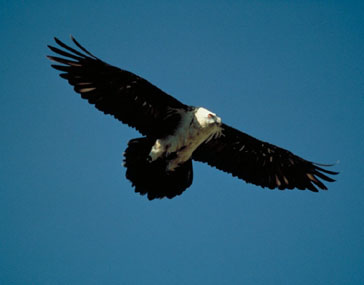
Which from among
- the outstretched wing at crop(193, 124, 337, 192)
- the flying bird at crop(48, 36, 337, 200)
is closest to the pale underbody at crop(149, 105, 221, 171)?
the flying bird at crop(48, 36, 337, 200)

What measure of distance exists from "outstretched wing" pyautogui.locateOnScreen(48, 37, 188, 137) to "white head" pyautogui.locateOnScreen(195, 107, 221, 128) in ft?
0.93

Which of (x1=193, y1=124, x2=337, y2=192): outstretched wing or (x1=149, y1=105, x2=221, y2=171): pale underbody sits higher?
(x1=193, y1=124, x2=337, y2=192): outstretched wing

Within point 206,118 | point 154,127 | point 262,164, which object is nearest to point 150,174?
point 154,127

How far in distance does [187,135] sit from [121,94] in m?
1.12

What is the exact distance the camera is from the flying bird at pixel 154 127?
5527mm

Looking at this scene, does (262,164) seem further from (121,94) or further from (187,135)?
(121,94)

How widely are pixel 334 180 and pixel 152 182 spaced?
3.07 meters

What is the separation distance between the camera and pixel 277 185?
22.4 ft

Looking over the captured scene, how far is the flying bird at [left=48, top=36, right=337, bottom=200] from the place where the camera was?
218 inches

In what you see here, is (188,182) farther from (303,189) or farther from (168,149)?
(303,189)

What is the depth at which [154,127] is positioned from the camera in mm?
6109

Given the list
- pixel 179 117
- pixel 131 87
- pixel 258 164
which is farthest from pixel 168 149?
pixel 258 164

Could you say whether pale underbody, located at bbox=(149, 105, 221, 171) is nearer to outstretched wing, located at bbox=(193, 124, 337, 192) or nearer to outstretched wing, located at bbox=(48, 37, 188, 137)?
outstretched wing, located at bbox=(48, 37, 188, 137)

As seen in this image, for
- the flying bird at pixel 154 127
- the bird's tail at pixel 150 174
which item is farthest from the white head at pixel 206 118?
the bird's tail at pixel 150 174
